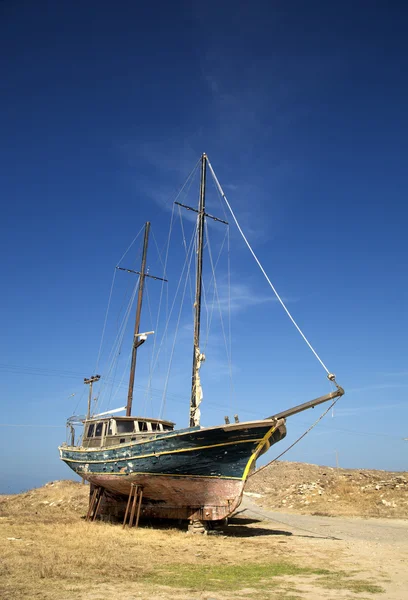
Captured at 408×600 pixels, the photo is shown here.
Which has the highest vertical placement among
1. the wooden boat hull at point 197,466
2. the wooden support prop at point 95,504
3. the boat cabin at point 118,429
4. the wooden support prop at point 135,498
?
the boat cabin at point 118,429

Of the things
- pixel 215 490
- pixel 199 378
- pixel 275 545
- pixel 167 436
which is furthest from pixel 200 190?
pixel 275 545

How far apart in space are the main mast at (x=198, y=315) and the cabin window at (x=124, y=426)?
4.02 metres

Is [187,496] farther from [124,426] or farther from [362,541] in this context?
[362,541]

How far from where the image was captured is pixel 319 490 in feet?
105

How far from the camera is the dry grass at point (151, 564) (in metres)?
8.80

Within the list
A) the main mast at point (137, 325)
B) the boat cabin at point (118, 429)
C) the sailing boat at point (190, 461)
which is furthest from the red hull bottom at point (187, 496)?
the main mast at point (137, 325)

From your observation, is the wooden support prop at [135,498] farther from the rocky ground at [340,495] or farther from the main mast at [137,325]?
the rocky ground at [340,495]

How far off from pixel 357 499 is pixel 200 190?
22.0 metres

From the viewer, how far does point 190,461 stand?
1734 centimetres

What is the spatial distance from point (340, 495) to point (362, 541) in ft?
47.8

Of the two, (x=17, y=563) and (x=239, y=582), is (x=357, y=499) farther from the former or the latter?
(x=17, y=563)

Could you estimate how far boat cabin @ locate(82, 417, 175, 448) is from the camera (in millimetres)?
21062

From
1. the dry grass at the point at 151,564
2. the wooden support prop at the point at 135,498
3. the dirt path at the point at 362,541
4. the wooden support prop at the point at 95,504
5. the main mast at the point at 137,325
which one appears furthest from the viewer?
the main mast at the point at 137,325

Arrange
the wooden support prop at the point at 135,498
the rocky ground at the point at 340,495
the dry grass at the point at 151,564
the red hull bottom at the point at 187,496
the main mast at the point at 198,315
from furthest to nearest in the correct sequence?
the rocky ground at the point at 340,495 → the main mast at the point at 198,315 → the wooden support prop at the point at 135,498 → the red hull bottom at the point at 187,496 → the dry grass at the point at 151,564
